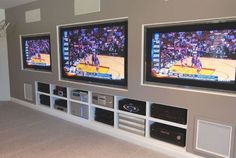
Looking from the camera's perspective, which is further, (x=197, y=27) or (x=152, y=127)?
(x=152, y=127)

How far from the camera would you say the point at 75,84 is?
363 cm

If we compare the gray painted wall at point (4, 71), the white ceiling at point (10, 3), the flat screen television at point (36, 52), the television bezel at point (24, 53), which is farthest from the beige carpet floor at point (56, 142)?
the white ceiling at point (10, 3)

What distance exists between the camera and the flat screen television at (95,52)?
118 inches

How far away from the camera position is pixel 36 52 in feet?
14.3

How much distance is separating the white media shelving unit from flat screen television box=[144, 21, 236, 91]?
0.54 m

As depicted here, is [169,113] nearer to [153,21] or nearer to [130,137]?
[130,137]

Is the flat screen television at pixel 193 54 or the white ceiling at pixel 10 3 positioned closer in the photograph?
the flat screen television at pixel 193 54

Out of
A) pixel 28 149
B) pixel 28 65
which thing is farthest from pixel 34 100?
pixel 28 149

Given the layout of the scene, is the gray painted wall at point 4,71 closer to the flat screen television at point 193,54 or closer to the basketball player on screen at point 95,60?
the basketball player on screen at point 95,60

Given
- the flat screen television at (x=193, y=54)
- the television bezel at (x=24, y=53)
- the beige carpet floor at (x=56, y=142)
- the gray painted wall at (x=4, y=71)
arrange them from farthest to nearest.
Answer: the gray painted wall at (x=4, y=71), the television bezel at (x=24, y=53), the beige carpet floor at (x=56, y=142), the flat screen television at (x=193, y=54)

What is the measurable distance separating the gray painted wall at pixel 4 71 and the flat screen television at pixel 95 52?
7.16 ft

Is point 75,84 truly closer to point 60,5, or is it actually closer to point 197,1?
point 60,5

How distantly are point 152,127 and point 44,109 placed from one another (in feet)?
8.28

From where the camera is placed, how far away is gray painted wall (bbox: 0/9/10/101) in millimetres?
5090
